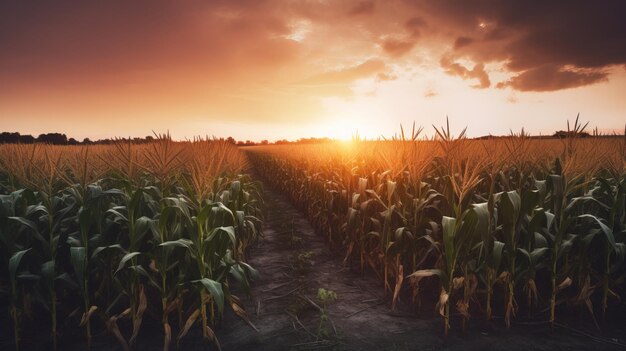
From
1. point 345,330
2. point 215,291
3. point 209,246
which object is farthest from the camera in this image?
point 345,330

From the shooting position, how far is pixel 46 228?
3.94 metres

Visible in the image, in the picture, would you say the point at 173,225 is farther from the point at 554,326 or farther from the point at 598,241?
the point at 598,241

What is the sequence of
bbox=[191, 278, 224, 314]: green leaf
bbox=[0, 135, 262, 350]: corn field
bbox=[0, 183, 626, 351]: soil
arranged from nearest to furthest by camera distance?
bbox=[191, 278, 224, 314]: green leaf, bbox=[0, 135, 262, 350]: corn field, bbox=[0, 183, 626, 351]: soil

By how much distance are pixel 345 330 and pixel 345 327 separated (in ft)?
0.22

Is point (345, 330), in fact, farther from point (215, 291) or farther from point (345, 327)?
point (215, 291)

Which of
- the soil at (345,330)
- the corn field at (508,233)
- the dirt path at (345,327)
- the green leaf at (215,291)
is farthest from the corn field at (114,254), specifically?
the corn field at (508,233)

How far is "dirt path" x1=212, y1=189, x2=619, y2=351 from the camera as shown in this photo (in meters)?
3.66

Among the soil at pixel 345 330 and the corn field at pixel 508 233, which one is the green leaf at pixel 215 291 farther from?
the corn field at pixel 508 233

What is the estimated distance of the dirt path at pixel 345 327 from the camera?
12.0 feet

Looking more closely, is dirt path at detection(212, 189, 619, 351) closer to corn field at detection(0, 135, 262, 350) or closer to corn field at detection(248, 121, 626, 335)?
corn field at detection(248, 121, 626, 335)

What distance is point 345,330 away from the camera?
4.02 metres

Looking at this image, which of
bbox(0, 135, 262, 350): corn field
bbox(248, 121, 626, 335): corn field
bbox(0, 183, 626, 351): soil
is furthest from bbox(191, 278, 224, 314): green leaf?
bbox(248, 121, 626, 335): corn field

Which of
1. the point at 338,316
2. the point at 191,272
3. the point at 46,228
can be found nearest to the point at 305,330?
the point at 338,316

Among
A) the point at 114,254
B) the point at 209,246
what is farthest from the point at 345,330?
the point at 114,254
